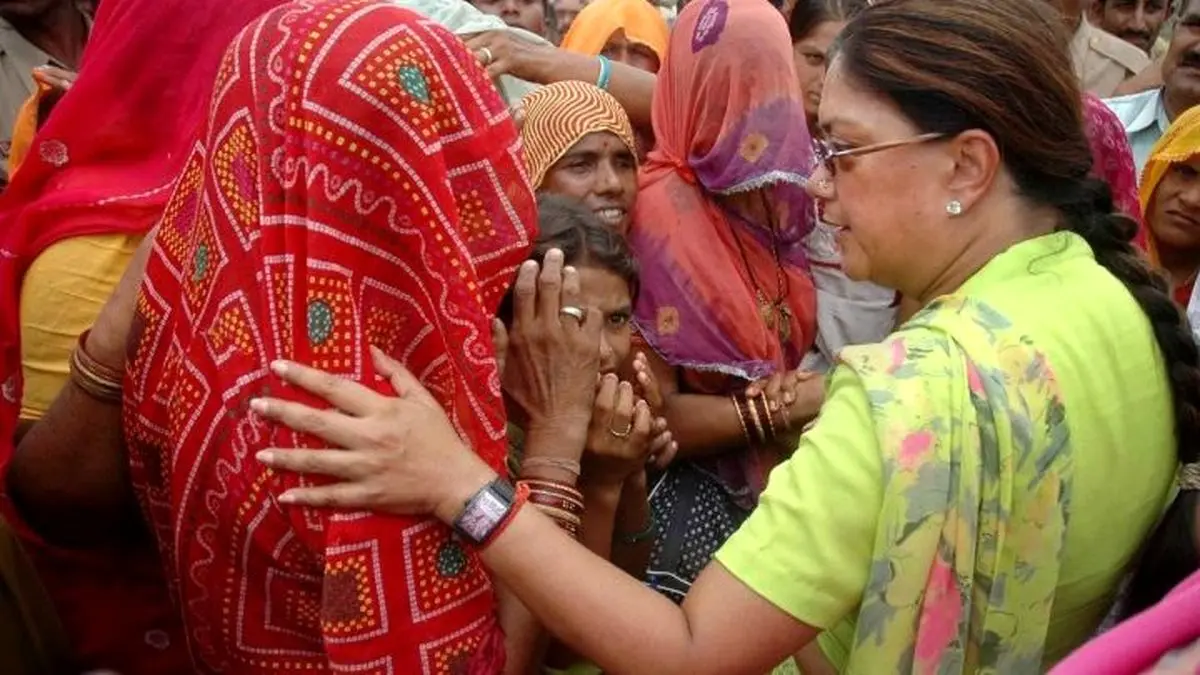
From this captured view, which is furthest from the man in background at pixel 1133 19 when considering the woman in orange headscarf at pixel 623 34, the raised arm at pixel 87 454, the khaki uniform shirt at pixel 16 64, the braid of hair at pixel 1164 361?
the raised arm at pixel 87 454

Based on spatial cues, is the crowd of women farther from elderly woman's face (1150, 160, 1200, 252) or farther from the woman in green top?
elderly woman's face (1150, 160, 1200, 252)

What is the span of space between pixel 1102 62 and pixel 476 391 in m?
4.90

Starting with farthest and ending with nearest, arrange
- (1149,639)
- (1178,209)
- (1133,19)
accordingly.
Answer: (1133,19)
(1178,209)
(1149,639)

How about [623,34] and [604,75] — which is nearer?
[604,75]

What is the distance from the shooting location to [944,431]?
1.41 m

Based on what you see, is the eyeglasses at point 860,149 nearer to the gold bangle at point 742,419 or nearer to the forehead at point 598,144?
the gold bangle at point 742,419

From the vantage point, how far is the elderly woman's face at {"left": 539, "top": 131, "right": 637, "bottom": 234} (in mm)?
2871

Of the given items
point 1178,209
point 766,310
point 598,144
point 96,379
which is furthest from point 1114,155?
point 96,379

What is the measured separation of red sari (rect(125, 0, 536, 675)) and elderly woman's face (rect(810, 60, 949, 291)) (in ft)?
1.36

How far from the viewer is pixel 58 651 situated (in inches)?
66.8

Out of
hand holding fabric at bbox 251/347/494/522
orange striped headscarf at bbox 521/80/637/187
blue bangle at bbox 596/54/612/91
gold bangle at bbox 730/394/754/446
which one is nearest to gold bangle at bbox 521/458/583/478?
hand holding fabric at bbox 251/347/494/522

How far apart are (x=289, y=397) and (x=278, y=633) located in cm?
33

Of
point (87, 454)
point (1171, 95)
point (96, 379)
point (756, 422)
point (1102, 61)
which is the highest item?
point (96, 379)

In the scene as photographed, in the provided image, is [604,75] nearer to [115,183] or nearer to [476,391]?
[115,183]
